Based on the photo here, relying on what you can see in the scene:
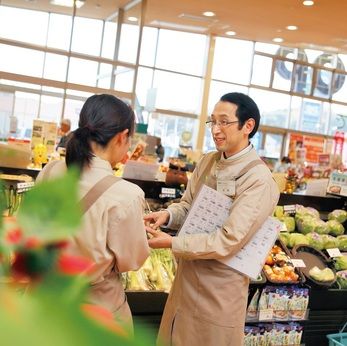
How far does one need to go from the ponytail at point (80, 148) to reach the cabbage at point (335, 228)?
2685mm

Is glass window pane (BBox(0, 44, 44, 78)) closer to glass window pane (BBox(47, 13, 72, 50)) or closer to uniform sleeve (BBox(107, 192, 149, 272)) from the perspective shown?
glass window pane (BBox(47, 13, 72, 50))

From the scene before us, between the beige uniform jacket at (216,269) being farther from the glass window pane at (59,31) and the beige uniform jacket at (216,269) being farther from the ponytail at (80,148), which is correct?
the glass window pane at (59,31)

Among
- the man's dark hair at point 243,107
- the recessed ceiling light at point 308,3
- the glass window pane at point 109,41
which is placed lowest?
the man's dark hair at point 243,107

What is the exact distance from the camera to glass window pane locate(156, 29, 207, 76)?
13711mm

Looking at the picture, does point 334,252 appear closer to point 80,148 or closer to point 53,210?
point 80,148

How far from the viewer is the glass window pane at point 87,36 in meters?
11.2

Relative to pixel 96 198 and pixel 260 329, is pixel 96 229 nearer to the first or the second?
pixel 96 198

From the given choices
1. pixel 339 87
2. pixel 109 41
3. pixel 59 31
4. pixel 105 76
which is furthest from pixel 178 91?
pixel 339 87

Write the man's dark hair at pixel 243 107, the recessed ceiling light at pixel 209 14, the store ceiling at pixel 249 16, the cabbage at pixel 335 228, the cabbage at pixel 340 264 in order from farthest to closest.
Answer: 1. the recessed ceiling light at pixel 209 14
2. the store ceiling at pixel 249 16
3. the cabbage at pixel 335 228
4. the cabbage at pixel 340 264
5. the man's dark hair at pixel 243 107

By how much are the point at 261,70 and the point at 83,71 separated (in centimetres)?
584

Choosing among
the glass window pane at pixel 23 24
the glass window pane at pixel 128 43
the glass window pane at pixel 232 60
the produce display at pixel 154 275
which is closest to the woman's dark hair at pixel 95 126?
the produce display at pixel 154 275

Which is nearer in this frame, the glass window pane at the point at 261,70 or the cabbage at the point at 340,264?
the cabbage at the point at 340,264

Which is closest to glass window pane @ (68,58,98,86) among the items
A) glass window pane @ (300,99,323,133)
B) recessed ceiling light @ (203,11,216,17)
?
recessed ceiling light @ (203,11,216,17)

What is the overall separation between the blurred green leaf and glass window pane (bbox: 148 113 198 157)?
13.7 meters
